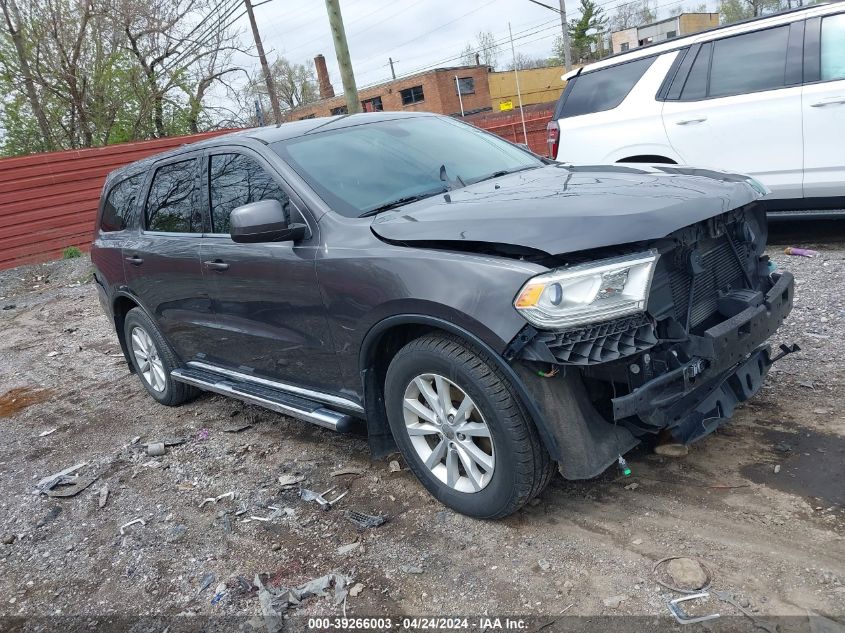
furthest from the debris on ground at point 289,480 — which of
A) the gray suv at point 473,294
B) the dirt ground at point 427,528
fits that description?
the gray suv at point 473,294

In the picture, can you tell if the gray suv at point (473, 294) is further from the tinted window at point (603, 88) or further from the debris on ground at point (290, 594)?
the tinted window at point (603, 88)

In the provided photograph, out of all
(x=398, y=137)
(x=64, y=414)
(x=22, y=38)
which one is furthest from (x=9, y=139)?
(x=398, y=137)

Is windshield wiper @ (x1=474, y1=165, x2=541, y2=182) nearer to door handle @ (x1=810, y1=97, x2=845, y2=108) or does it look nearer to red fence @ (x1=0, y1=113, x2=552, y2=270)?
door handle @ (x1=810, y1=97, x2=845, y2=108)

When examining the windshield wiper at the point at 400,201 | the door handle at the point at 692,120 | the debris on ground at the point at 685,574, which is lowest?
the debris on ground at the point at 685,574

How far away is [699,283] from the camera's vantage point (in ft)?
9.40

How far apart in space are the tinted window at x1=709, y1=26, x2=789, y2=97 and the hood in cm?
A: 326

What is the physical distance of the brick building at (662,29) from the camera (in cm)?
5178

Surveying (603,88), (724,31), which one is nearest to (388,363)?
(603,88)

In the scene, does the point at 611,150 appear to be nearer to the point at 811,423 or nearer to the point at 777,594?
the point at 811,423

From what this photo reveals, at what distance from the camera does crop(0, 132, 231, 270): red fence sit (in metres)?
13.4

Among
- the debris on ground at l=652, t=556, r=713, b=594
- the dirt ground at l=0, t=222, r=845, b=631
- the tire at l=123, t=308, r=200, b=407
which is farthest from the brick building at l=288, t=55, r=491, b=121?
the debris on ground at l=652, t=556, r=713, b=594

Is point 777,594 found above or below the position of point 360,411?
below

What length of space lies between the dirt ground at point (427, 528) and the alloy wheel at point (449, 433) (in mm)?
247

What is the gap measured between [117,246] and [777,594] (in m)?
4.86
